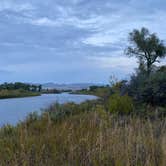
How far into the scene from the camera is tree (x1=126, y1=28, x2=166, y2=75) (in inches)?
1334

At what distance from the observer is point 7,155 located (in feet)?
14.7

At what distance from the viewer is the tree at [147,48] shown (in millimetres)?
33875

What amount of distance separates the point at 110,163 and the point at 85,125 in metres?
2.08

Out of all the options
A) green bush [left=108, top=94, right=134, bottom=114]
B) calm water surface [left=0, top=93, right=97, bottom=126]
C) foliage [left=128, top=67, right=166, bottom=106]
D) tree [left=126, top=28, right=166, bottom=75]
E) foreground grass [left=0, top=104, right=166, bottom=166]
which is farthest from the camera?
tree [left=126, top=28, right=166, bottom=75]

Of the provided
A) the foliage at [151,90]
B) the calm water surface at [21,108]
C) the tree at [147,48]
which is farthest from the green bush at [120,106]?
the tree at [147,48]

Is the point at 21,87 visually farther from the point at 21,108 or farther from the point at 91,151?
the point at 91,151

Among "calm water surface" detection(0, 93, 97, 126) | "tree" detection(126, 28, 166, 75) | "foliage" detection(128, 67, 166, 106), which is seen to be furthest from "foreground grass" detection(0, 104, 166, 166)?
"tree" detection(126, 28, 166, 75)

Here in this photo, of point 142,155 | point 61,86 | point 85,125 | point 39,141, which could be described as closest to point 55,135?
point 39,141

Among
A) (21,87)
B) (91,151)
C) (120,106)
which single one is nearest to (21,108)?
(120,106)

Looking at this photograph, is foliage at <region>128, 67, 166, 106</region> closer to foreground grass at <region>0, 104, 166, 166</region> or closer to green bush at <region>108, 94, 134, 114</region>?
green bush at <region>108, 94, 134, 114</region>

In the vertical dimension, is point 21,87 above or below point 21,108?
above

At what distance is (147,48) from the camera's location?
34031 mm

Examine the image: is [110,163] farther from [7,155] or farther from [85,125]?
[85,125]

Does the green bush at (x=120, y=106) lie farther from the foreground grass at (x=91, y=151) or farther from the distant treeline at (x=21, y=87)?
the distant treeline at (x=21, y=87)
